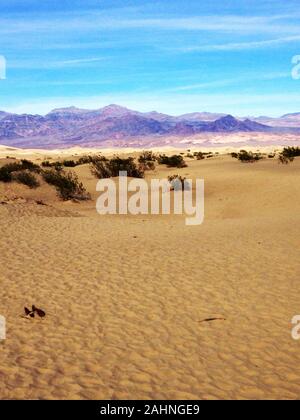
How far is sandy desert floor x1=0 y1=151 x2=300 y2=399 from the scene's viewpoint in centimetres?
579

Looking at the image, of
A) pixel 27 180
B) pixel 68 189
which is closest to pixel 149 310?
pixel 68 189

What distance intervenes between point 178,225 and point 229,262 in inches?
236

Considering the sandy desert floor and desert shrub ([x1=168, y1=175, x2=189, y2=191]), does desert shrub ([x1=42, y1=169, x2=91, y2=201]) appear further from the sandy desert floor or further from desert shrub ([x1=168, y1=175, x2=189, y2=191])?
the sandy desert floor

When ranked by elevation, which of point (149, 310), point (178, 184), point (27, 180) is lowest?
point (149, 310)

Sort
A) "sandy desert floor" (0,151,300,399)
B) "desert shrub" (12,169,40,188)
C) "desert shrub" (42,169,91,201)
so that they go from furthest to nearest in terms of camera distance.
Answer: "desert shrub" (12,169,40,188)
"desert shrub" (42,169,91,201)
"sandy desert floor" (0,151,300,399)

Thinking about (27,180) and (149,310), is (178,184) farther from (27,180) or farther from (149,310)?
(149,310)

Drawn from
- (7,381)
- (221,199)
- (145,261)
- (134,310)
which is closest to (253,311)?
(134,310)

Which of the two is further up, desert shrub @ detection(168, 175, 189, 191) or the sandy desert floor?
desert shrub @ detection(168, 175, 189, 191)

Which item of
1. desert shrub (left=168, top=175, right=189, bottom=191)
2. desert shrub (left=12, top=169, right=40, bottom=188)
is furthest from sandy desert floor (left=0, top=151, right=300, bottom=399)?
desert shrub (left=12, top=169, right=40, bottom=188)

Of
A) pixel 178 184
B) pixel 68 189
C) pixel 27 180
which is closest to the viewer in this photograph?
pixel 68 189

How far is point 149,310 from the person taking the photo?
26.6 ft

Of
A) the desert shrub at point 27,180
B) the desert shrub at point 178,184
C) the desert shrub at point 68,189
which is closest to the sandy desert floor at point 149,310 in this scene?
the desert shrub at point 68,189

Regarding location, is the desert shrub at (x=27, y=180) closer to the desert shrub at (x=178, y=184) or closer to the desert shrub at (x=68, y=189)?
the desert shrub at (x=68, y=189)

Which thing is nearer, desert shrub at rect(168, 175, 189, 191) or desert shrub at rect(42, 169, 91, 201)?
desert shrub at rect(42, 169, 91, 201)
